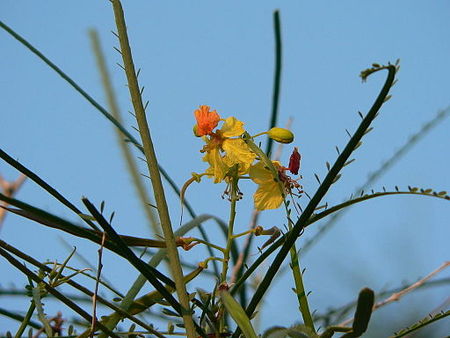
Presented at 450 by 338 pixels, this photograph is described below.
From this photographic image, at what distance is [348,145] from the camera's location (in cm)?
44

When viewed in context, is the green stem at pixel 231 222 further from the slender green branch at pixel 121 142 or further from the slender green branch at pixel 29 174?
the slender green branch at pixel 121 142

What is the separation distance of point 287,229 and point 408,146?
0.42m

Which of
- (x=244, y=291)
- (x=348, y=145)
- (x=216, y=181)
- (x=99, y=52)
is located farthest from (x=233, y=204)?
(x=99, y=52)

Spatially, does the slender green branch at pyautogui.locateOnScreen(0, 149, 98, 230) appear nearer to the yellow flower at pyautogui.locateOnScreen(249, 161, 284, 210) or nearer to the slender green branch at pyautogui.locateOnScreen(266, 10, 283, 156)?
the yellow flower at pyautogui.locateOnScreen(249, 161, 284, 210)

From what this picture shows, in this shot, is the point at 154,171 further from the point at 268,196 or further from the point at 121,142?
the point at 121,142

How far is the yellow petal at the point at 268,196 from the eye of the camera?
568 mm

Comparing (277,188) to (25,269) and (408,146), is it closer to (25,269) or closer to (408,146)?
(25,269)

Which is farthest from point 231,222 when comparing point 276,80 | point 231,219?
point 276,80

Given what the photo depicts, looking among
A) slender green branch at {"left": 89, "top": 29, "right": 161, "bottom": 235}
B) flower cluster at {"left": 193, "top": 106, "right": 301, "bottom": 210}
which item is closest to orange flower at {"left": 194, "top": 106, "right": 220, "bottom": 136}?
flower cluster at {"left": 193, "top": 106, "right": 301, "bottom": 210}

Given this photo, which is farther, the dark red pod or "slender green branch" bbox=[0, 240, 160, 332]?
the dark red pod

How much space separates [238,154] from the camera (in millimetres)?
548

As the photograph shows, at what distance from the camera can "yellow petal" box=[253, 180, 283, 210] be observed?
1.86ft

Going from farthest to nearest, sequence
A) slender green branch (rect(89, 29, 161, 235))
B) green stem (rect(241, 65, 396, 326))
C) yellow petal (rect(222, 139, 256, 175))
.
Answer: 1. slender green branch (rect(89, 29, 161, 235))
2. yellow petal (rect(222, 139, 256, 175))
3. green stem (rect(241, 65, 396, 326))

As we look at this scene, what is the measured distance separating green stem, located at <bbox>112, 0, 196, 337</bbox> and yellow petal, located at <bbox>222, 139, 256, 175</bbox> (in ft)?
0.30
